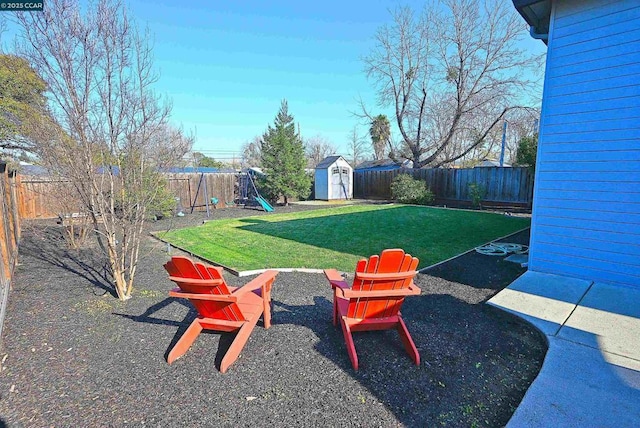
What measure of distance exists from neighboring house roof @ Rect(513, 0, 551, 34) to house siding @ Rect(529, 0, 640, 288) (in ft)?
0.96

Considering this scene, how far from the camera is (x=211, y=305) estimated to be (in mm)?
2697

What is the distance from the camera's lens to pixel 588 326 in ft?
9.78

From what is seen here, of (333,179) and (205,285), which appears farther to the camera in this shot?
(333,179)

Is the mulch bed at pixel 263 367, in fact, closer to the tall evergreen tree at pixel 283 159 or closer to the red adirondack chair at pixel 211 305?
the red adirondack chair at pixel 211 305

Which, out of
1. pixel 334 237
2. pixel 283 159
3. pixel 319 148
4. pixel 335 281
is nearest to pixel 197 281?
pixel 335 281

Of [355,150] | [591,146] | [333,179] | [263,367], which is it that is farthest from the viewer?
[355,150]

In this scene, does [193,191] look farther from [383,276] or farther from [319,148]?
[319,148]

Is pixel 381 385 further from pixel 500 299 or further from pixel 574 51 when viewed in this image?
pixel 574 51

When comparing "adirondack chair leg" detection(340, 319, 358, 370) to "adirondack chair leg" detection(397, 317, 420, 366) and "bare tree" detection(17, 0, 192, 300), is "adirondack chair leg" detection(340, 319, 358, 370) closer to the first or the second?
"adirondack chair leg" detection(397, 317, 420, 366)

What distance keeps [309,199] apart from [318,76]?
738 cm

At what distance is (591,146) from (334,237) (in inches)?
203

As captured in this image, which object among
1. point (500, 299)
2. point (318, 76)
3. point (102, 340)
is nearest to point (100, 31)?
point (102, 340)

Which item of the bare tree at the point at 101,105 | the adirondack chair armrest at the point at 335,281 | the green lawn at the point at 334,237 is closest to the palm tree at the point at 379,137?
the green lawn at the point at 334,237

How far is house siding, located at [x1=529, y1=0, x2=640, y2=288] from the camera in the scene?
12.7ft
